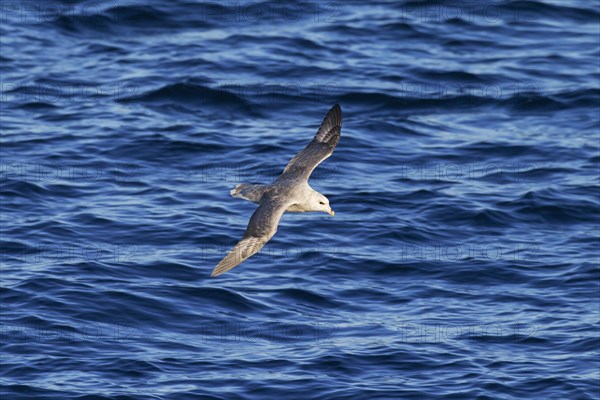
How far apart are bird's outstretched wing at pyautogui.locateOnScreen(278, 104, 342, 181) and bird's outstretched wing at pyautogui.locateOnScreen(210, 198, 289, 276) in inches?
44.8

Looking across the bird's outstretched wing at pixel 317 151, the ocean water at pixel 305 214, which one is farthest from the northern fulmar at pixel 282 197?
Answer: the ocean water at pixel 305 214

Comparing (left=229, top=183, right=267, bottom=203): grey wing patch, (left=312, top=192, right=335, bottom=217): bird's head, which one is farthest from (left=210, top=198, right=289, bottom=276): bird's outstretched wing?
(left=312, top=192, right=335, bottom=217): bird's head

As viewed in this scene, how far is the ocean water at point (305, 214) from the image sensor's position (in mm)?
16953

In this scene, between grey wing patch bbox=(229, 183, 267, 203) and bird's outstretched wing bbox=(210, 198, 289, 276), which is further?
grey wing patch bbox=(229, 183, 267, 203)

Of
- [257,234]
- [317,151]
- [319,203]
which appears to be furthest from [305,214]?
[257,234]

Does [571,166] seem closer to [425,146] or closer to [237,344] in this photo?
[425,146]

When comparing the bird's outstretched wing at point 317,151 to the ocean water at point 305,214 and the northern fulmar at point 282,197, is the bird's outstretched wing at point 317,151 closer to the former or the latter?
the northern fulmar at point 282,197

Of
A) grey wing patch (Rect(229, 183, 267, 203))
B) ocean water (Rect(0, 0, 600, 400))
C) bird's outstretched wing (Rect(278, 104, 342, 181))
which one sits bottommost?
ocean water (Rect(0, 0, 600, 400))

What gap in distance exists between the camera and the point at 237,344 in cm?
1738

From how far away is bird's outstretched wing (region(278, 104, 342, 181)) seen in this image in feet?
49.2

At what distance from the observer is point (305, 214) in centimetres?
2088

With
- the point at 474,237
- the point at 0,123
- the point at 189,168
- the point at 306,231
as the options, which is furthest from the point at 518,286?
the point at 0,123

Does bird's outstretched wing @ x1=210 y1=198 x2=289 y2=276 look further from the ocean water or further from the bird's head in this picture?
the ocean water

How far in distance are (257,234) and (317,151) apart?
2.65 m
